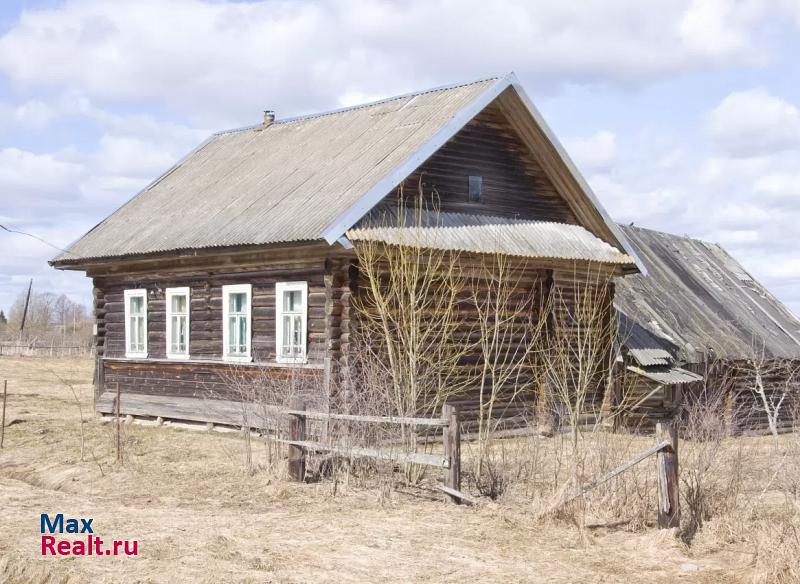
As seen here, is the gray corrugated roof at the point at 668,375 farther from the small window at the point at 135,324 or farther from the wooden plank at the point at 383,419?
the wooden plank at the point at 383,419

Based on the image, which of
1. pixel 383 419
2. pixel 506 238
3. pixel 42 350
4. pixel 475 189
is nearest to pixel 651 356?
pixel 506 238

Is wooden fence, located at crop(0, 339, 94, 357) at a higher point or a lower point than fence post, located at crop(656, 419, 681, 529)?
higher

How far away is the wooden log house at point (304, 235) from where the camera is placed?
16062mm

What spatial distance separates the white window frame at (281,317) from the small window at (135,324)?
418cm

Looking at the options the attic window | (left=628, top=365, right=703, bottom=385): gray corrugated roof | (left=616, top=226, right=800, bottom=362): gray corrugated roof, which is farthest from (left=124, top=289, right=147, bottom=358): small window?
(left=616, top=226, right=800, bottom=362): gray corrugated roof

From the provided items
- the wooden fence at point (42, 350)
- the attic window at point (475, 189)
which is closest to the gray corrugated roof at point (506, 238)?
the attic window at point (475, 189)

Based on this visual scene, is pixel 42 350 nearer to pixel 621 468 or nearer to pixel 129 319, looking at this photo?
pixel 129 319

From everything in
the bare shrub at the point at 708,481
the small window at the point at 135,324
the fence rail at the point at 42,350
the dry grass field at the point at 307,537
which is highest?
the small window at the point at 135,324

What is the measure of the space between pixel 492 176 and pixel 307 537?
32.4ft

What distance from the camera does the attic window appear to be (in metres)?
17.8

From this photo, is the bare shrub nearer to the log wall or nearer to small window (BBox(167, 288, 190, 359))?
the log wall

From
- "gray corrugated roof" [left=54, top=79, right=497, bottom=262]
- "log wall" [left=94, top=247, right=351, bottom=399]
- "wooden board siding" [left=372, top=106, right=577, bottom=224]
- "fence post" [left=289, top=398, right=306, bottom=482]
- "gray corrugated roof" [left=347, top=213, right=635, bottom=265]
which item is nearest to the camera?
"fence post" [left=289, top=398, right=306, bottom=482]

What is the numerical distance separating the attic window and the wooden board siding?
69mm

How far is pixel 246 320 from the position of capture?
17516mm
